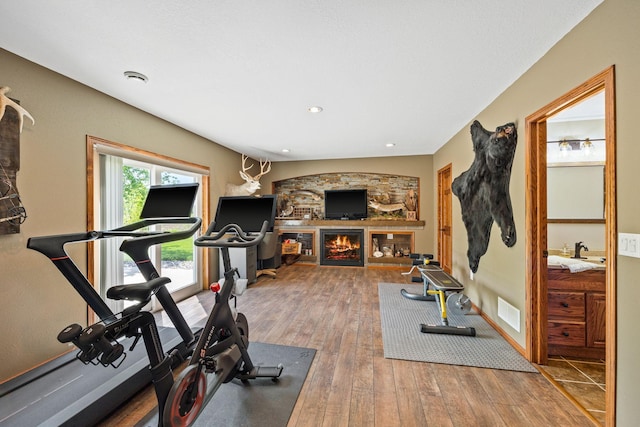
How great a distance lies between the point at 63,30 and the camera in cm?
159

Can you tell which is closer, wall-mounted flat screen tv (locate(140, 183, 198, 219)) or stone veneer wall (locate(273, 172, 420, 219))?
wall-mounted flat screen tv (locate(140, 183, 198, 219))

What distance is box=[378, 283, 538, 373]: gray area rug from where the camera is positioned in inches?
81.6

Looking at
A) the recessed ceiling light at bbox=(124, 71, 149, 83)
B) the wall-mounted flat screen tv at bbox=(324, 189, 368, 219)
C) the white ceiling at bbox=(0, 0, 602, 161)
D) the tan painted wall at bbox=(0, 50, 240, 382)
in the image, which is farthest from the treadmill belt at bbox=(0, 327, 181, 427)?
the wall-mounted flat screen tv at bbox=(324, 189, 368, 219)

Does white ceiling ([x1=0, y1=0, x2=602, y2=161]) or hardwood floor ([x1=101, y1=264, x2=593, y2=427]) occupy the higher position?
white ceiling ([x1=0, y1=0, x2=602, y2=161])

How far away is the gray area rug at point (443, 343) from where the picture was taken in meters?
2.07

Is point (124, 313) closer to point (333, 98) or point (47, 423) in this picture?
point (47, 423)

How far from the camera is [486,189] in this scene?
271 centimetres

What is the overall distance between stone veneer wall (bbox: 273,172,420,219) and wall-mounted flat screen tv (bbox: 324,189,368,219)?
0.53 ft

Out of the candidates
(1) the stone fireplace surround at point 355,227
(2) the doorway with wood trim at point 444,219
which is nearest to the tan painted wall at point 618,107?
(2) the doorway with wood trim at point 444,219

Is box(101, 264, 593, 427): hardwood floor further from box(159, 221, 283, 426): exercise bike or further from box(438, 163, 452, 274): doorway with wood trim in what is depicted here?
box(438, 163, 452, 274): doorway with wood trim

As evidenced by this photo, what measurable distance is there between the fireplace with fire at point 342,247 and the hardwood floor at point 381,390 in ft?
9.12

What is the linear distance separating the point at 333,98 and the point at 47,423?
310 centimetres

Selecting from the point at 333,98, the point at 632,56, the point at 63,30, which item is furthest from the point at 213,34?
the point at 632,56

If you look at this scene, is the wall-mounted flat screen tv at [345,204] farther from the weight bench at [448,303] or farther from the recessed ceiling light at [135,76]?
the recessed ceiling light at [135,76]
